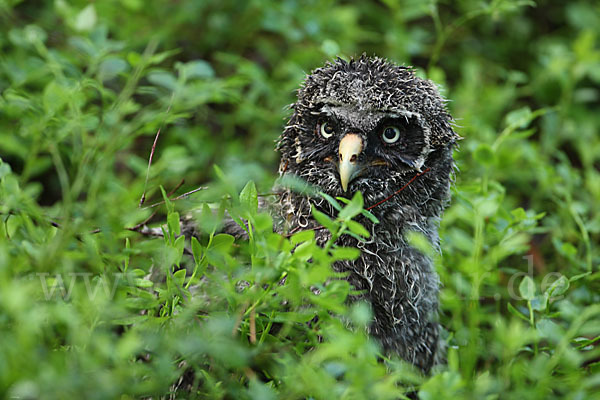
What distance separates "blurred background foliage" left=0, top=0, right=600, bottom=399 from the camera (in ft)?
4.28

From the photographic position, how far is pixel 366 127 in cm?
208

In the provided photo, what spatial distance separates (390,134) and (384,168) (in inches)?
5.1

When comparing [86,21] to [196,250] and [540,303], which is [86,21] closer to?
[196,250]

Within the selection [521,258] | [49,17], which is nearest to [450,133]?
[521,258]

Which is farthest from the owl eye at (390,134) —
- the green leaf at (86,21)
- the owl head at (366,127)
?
the green leaf at (86,21)

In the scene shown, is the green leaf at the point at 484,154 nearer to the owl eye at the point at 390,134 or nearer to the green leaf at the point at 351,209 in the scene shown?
the owl eye at the point at 390,134

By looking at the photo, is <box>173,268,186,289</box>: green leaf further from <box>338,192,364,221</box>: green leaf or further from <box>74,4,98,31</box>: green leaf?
<box>74,4,98,31</box>: green leaf

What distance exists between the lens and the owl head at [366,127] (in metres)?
2.07

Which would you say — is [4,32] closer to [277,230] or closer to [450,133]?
[277,230]

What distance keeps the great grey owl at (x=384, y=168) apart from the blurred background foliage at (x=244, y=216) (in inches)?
5.6

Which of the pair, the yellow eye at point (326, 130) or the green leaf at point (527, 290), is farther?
the yellow eye at point (326, 130)

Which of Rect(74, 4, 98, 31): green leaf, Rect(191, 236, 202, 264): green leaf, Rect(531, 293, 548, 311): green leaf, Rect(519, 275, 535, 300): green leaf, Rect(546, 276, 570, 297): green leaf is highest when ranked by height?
Rect(74, 4, 98, 31): green leaf

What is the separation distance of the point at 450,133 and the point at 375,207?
0.41 metres

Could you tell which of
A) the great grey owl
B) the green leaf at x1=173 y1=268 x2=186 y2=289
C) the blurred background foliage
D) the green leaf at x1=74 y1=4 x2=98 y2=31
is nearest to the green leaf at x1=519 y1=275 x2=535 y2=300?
the blurred background foliage
